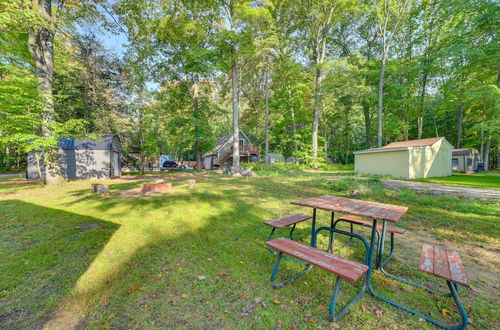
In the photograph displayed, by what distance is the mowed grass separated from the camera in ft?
6.53

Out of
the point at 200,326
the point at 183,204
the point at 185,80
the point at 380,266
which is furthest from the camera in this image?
the point at 185,80

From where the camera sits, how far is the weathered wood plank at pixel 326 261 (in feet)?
6.10

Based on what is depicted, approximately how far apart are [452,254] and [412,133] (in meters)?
33.4

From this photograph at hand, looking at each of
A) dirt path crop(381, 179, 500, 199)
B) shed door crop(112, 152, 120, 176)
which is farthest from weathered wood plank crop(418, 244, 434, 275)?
shed door crop(112, 152, 120, 176)

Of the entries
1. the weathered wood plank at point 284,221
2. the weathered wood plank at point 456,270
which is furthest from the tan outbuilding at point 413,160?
the weathered wood plank at point 456,270

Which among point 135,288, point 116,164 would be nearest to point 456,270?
point 135,288

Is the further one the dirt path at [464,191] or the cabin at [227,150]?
the cabin at [227,150]

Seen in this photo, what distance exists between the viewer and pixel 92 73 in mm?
15672

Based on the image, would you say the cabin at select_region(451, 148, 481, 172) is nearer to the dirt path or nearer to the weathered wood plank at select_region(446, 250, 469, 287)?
the dirt path

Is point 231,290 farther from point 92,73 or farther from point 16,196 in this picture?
point 92,73

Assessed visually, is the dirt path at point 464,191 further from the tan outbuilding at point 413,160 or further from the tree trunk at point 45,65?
the tree trunk at point 45,65

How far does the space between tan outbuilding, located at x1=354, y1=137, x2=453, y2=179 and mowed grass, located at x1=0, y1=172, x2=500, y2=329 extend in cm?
874

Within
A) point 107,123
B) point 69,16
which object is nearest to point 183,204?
point 69,16

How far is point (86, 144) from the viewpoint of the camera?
1415 cm
